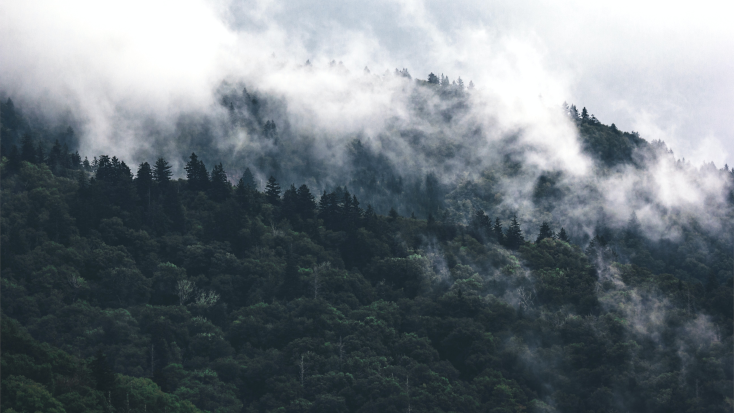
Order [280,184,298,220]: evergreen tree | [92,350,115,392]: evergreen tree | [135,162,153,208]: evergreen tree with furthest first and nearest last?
[280,184,298,220]: evergreen tree < [135,162,153,208]: evergreen tree < [92,350,115,392]: evergreen tree

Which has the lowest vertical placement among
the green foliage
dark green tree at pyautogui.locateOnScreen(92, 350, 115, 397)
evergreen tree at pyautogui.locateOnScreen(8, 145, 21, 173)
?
dark green tree at pyautogui.locateOnScreen(92, 350, 115, 397)

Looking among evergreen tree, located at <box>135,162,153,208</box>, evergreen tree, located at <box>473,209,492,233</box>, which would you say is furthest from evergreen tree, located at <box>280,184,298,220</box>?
evergreen tree, located at <box>473,209,492,233</box>

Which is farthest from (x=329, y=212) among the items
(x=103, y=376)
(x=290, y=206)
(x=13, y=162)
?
(x=103, y=376)

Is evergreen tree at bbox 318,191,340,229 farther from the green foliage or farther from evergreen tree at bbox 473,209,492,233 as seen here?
evergreen tree at bbox 473,209,492,233

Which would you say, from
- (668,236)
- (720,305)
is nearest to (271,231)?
(720,305)

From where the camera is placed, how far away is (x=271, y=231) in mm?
139875

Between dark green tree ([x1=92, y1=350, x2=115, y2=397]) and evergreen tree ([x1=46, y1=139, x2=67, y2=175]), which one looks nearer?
dark green tree ([x1=92, y1=350, x2=115, y2=397])

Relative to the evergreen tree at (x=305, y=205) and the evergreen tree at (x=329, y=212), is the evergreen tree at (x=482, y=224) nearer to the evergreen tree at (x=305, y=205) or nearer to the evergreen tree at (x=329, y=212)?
the evergreen tree at (x=329, y=212)

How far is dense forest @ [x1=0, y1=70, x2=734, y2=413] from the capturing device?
4129 inches

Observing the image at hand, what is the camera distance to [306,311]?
119 m

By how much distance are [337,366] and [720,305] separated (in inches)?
1974

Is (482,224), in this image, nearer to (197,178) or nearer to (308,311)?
(308,311)

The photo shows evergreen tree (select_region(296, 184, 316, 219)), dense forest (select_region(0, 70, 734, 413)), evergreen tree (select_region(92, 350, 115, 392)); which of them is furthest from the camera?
evergreen tree (select_region(296, 184, 316, 219))

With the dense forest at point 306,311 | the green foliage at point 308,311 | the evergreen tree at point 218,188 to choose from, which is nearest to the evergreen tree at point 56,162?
the green foliage at point 308,311
